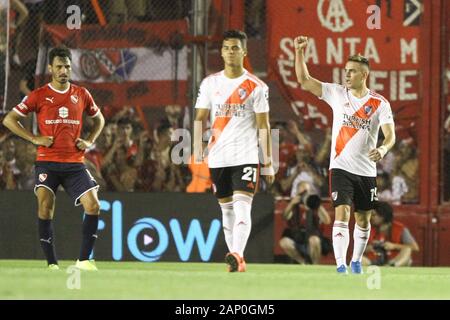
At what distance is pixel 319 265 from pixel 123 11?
13.2ft

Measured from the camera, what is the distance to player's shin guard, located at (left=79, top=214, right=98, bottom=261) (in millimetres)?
11375

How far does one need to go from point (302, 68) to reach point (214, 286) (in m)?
2.55

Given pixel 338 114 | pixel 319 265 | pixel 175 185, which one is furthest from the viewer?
pixel 175 185

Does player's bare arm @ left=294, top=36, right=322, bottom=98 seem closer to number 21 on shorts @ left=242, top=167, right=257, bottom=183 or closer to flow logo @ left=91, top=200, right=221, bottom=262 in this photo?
number 21 on shorts @ left=242, top=167, right=257, bottom=183

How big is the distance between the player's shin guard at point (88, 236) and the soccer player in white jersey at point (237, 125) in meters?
1.18

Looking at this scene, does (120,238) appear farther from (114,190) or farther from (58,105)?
(58,105)

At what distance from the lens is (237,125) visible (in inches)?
441

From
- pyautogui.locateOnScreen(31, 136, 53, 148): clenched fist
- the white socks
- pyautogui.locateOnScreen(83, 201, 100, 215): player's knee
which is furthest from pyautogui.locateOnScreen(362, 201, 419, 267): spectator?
pyautogui.locateOnScreen(31, 136, 53, 148): clenched fist

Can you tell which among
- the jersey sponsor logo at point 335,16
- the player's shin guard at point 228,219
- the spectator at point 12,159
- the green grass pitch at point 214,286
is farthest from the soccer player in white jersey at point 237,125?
the jersey sponsor logo at point 335,16

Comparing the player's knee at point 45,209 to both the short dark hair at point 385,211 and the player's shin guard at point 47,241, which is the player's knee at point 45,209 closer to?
the player's shin guard at point 47,241

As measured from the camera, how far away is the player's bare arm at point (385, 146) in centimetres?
1084

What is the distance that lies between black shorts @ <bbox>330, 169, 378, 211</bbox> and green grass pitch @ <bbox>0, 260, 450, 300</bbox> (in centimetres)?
66

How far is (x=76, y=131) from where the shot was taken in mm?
11781
